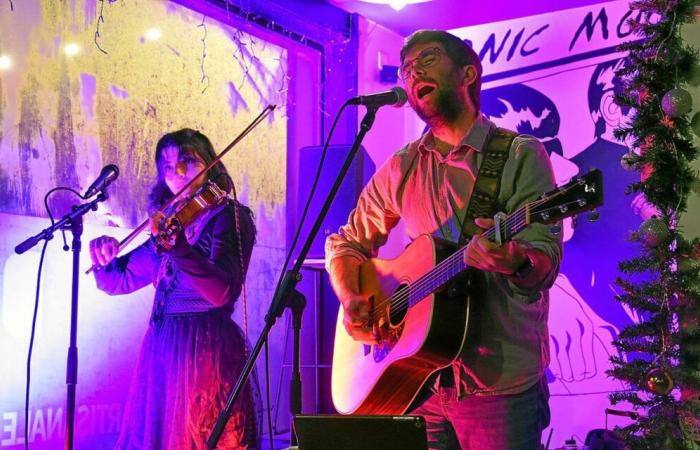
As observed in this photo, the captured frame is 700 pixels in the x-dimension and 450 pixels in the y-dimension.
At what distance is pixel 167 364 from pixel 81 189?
1.12 meters

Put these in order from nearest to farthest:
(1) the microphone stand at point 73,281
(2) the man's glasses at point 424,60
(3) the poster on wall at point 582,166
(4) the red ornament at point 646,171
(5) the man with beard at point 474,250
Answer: (5) the man with beard at point 474,250 < (2) the man's glasses at point 424,60 < (4) the red ornament at point 646,171 < (1) the microphone stand at point 73,281 < (3) the poster on wall at point 582,166

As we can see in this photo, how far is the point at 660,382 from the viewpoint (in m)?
2.74

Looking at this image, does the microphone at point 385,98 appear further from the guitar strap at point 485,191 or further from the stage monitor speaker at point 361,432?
the stage monitor speaker at point 361,432

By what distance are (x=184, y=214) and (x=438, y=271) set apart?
1554mm

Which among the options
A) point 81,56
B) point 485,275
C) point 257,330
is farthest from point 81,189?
point 485,275

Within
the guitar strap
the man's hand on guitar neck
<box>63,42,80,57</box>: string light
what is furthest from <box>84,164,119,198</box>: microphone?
the guitar strap

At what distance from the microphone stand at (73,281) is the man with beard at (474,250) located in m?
1.44

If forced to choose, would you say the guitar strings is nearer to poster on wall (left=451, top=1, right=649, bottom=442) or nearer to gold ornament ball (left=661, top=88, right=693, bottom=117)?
gold ornament ball (left=661, top=88, right=693, bottom=117)

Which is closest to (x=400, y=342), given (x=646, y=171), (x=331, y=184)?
(x=646, y=171)

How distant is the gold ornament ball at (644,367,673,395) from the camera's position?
108 inches

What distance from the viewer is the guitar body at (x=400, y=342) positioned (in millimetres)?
2213

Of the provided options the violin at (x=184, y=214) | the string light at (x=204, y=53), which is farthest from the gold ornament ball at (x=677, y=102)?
the string light at (x=204, y=53)

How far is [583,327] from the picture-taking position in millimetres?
5570

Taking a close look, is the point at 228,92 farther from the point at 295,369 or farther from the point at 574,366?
the point at 574,366
